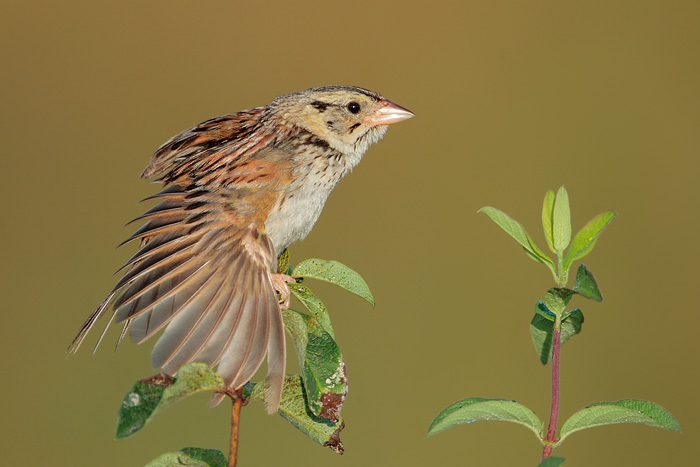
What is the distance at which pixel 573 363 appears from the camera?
3289mm

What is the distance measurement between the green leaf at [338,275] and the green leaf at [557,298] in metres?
0.34

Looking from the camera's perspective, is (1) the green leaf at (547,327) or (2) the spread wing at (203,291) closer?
(1) the green leaf at (547,327)

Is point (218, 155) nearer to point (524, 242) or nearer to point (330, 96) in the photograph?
point (330, 96)

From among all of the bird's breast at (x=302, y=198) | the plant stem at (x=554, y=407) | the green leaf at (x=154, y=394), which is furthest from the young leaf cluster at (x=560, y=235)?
the bird's breast at (x=302, y=198)

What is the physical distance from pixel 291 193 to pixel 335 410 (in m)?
0.67

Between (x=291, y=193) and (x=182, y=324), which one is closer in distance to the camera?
(x=182, y=324)

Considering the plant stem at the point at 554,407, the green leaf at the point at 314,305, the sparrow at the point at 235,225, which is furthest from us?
the sparrow at the point at 235,225

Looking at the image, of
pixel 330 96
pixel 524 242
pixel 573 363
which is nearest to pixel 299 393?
pixel 524 242

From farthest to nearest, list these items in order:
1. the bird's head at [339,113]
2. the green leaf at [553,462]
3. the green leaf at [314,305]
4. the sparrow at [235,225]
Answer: the bird's head at [339,113] → the sparrow at [235,225] → the green leaf at [314,305] → the green leaf at [553,462]

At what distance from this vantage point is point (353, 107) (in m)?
1.66

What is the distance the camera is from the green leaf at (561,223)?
Result: 32.4 inches

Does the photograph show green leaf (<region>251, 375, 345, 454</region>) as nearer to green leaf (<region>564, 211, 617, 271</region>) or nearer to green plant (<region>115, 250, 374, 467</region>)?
green plant (<region>115, 250, 374, 467</region>)

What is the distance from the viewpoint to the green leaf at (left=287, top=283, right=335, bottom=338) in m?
0.99

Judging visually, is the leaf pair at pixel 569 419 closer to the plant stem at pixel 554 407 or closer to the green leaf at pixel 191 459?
the plant stem at pixel 554 407
